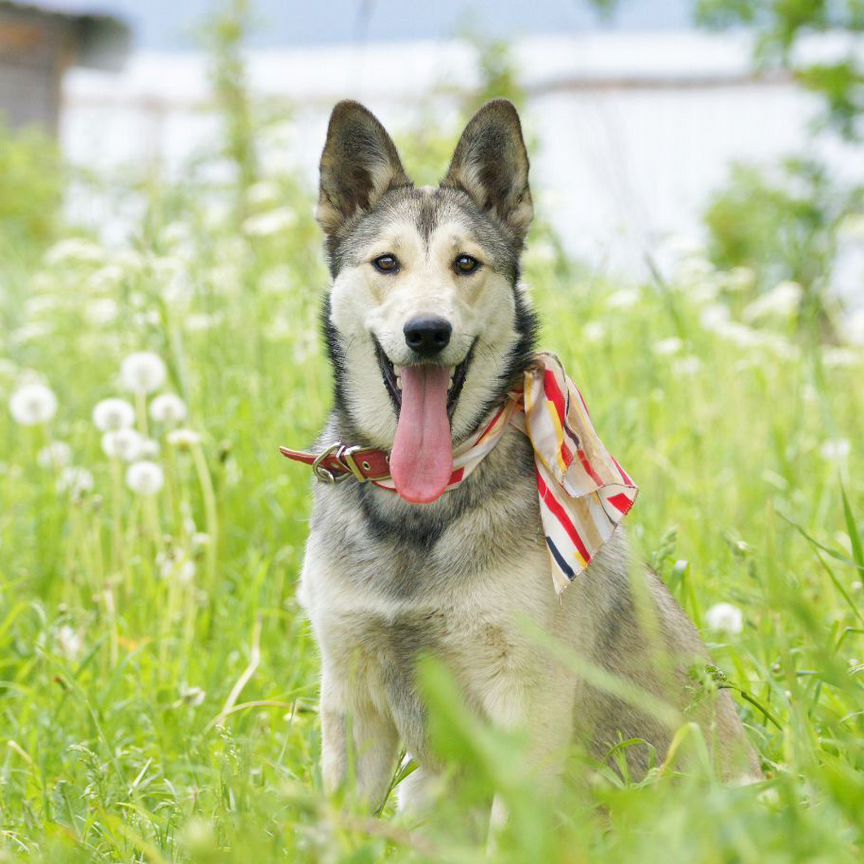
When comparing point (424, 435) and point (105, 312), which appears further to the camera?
point (105, 312)

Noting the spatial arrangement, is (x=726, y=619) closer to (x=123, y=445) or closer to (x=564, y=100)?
(x=123, y=445)

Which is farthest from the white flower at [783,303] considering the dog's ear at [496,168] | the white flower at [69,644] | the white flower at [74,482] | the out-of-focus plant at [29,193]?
the out-of-focus plant at [29,193]

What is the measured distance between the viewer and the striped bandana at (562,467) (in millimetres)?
2494

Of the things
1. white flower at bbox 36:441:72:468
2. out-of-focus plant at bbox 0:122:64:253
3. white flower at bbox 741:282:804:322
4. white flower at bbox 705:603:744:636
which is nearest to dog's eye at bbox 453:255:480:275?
white flower at bbox 705:603:744:636

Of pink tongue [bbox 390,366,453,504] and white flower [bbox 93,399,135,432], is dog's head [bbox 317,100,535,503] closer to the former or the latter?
pink tongue [bbox 390,366,453,504]

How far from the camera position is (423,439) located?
2623 millimetres

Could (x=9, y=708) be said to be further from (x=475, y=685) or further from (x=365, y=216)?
(x=365, y=216)

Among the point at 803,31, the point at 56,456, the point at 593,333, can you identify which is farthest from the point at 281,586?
the point at 803,31

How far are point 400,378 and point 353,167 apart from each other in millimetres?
653

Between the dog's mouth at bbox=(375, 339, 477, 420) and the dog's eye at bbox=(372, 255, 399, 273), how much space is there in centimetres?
18

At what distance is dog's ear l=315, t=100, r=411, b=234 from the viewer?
2.91 m

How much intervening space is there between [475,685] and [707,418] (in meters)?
2.70

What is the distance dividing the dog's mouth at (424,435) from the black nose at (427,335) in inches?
3.1

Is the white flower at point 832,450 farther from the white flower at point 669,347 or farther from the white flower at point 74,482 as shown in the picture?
the white flower at point 74,482
